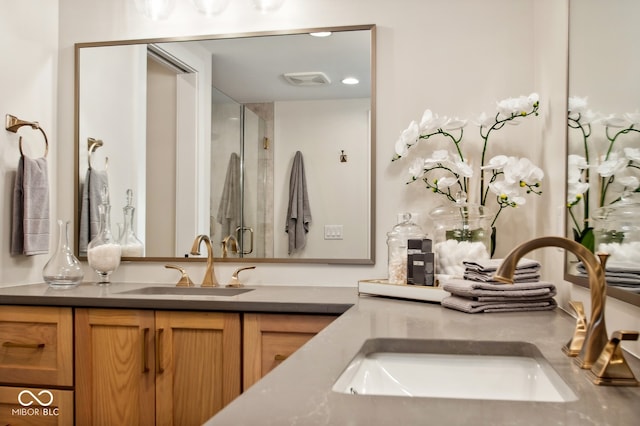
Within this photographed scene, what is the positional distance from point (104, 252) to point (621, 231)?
2.03 m

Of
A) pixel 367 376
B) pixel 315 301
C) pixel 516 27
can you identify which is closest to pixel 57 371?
pixel 315 301

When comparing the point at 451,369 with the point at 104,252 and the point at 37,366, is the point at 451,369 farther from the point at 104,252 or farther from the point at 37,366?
the point at 104,252

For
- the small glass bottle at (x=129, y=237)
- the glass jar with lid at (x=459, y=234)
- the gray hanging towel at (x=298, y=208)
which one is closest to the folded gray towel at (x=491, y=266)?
the glass jar with lid at (x=459, y=234)

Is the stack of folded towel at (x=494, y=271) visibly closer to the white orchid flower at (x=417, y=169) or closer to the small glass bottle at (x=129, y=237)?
the white orchid flower at (x=417, y=169)

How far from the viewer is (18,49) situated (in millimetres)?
2420

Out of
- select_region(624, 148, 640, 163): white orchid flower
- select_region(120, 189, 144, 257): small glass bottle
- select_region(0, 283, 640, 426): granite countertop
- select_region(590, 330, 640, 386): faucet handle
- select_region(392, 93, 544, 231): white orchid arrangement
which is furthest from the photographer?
select_region(120, 189, 144, 257): small glass bottle

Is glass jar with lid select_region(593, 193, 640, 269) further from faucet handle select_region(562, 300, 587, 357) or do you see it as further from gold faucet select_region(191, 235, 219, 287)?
gold faucet select_region(191, 235, 219, 287)

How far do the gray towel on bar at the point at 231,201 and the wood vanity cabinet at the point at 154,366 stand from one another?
629 millimetres

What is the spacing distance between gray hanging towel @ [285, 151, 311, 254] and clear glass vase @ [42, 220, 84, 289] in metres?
0.90

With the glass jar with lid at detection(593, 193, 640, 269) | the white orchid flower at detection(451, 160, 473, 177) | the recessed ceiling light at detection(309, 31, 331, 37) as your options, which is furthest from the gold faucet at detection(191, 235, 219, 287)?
the glass jar with lid at detection(593, 193, 640, 269)

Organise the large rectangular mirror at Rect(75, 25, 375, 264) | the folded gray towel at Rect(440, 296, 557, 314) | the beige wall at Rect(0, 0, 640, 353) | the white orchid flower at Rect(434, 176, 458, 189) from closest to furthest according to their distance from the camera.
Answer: the folded gray towel at Rect(440, 296, 557, 314) < the white orchid flower at Rect(434, 176, 458, 189) < the beige wall at Rect(0, 0, 640, 353) < the large rectangular mirror at Rect(75, 25, 375, 264)

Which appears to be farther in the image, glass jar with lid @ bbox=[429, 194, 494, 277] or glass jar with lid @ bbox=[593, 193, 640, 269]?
glass jar with lid @ bbox=[429, 194, 494, 277]

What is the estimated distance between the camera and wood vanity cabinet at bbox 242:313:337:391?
188 cm

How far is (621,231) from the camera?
1161 millimetres
